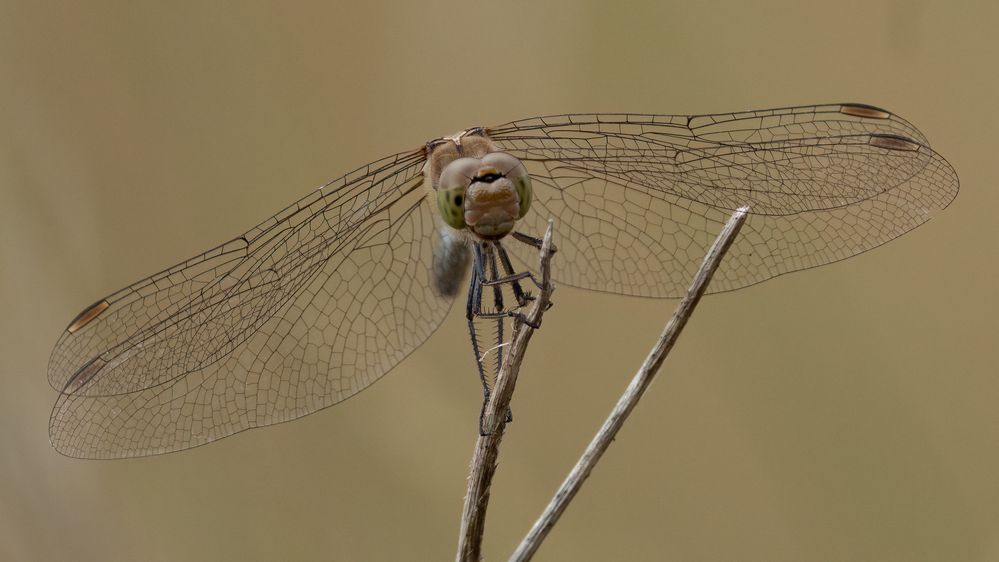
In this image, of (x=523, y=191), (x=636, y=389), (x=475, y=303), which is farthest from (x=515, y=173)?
(x=636, y=389)

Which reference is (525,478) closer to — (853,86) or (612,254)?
(612,254)

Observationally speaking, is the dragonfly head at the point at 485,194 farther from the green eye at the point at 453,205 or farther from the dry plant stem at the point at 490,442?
the dry plant stem at the point at 490,442

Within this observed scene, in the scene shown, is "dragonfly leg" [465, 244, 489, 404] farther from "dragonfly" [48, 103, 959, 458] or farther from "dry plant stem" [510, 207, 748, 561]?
"dry plant stem" [510, 207, 748, 561]

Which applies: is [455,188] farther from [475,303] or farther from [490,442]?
[490,442]

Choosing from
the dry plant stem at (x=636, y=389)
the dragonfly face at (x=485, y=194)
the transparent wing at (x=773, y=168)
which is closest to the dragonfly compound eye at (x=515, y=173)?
the dragonfly face at (x=485, y=194)

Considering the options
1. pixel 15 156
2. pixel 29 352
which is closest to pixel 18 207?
pixel 15 156

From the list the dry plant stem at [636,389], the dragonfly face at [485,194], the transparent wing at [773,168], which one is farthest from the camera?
the transparent wing at [773,168]
